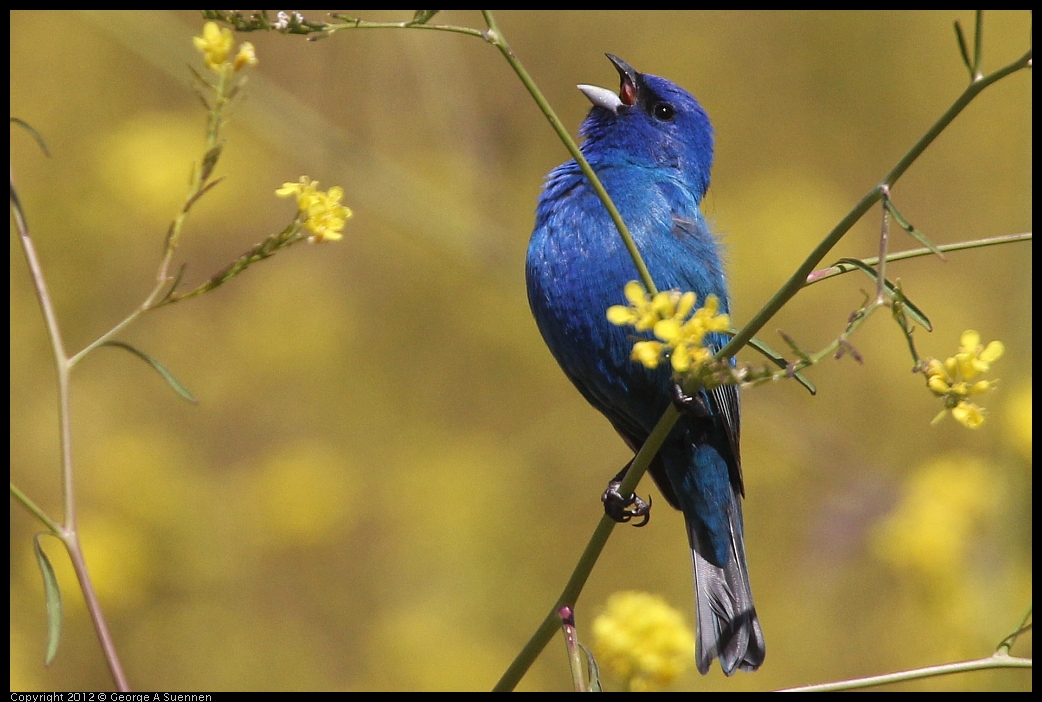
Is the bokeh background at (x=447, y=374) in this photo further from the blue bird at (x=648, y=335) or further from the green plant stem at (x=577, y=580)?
the green plant stem at (x=577, y=580)

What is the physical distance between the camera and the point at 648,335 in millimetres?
3352

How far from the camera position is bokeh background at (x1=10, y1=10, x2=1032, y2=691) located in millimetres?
4598

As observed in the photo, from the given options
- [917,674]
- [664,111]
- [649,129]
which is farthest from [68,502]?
[664,111]

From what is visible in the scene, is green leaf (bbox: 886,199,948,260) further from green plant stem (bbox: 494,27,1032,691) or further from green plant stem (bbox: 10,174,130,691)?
green plant stem (bbox: 10,174,130,691)

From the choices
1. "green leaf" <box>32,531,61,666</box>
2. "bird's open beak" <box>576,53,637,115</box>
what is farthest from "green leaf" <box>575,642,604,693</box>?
"bird's open beak" <box>576,53,637,115</box>

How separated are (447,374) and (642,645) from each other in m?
5.01

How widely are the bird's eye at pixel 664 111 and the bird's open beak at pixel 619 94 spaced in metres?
0.10

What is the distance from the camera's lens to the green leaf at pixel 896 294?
184cm

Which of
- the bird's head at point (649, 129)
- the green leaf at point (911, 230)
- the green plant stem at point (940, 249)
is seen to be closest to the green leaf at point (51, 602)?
the green plant stem at point (940, 249)

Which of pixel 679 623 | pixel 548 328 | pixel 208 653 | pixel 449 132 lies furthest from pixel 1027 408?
pixel 208 653

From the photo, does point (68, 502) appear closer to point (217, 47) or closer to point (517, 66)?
point (217, 47)

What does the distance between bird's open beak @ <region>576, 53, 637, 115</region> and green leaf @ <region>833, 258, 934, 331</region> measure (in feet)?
7.68

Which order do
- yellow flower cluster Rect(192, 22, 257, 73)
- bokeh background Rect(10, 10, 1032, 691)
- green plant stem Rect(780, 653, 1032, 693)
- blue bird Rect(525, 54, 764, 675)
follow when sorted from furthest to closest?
1. bokeh background Rect(10, 10, 1032, 691)
2. blue bird Rect(525, 54, 764, 675)
3. yellow flower cluster Rect(192, 22, 257, 73)
4. green plant stem Rect(780, 653, 1032, 693)

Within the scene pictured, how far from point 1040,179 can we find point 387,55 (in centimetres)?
437
